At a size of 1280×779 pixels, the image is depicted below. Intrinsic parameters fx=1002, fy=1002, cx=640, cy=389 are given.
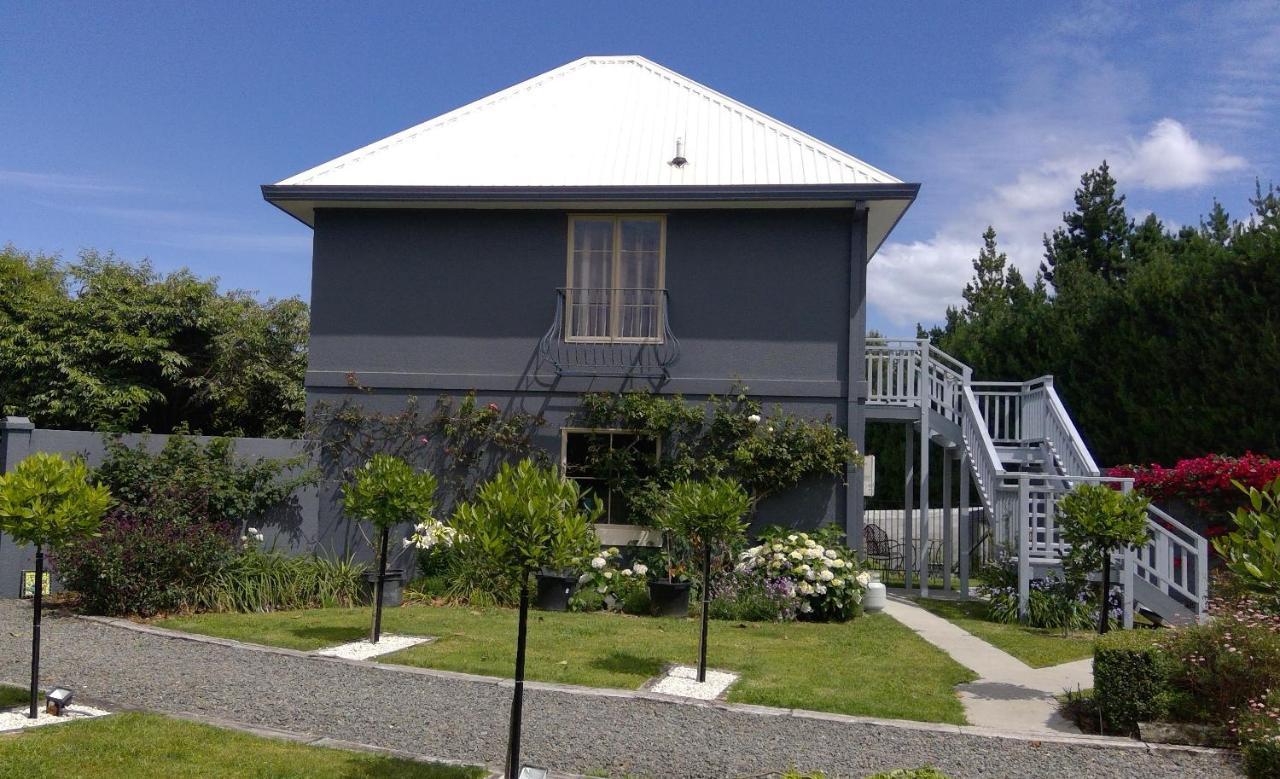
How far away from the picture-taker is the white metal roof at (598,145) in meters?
13.1

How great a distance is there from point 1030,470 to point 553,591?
7.66 metres

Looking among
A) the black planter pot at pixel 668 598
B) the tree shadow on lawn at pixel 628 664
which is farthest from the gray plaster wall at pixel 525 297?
the tree shadow on lawn at pixel 628 664

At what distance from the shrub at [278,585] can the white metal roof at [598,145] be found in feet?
16.1

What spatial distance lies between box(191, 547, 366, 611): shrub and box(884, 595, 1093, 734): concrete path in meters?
6.52

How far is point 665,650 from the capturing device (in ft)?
29.6

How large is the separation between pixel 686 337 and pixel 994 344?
10.6 m

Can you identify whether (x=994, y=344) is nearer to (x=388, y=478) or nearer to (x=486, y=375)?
(x=486, y=375)

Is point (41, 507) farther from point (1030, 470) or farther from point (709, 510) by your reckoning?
point (1030, 470)

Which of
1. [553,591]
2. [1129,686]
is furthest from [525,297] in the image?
[1129,686]

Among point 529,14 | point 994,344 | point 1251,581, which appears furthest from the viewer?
point 994,344

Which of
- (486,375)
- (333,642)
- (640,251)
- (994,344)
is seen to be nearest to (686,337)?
(640,251)

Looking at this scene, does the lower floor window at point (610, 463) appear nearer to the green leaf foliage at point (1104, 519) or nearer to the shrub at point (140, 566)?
the shrub at point (140, 566)

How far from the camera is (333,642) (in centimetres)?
916

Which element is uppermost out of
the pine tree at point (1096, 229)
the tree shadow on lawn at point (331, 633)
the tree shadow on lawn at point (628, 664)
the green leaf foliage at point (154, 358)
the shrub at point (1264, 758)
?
the pine tree at point (1096, 229)
